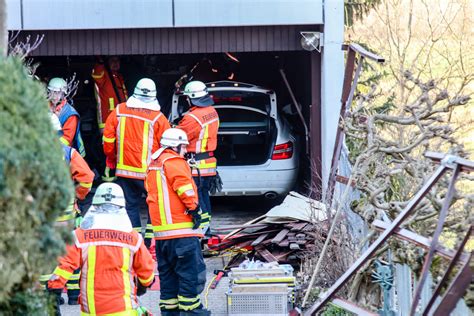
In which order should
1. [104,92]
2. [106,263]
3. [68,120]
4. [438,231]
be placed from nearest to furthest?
[438,231] < [106,263] < [68,120] < [104,92]

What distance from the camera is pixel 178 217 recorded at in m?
8.46

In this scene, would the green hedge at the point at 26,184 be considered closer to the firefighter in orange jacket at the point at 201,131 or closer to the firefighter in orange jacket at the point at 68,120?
the firefighter in orange jacket at the point at 68,120

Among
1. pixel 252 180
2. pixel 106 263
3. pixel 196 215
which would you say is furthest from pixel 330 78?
pixel 106 263

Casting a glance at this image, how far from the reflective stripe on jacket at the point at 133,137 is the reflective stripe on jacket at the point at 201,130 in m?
0.33

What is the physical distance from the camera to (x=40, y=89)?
13.6ft

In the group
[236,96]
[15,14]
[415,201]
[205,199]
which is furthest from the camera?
[236,96]

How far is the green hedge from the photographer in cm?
368

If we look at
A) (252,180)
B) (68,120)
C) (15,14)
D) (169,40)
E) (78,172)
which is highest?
(15,14)

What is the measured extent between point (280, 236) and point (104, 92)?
4613mm

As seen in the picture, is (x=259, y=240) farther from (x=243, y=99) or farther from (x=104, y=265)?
(x=104, y=265)

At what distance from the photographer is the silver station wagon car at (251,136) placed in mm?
12758

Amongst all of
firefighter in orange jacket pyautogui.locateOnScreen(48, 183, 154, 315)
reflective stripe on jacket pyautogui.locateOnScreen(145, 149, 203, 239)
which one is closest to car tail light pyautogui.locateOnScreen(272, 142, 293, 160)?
reflective stripe on jacket pyautogui.locateOnScreen(145, 149, 203, 239)

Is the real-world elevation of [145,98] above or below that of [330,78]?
below

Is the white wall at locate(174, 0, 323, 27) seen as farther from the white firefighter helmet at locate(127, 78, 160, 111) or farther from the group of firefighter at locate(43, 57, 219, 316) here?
the white firefighter helmet at locate(127, 78, 160, 111)
